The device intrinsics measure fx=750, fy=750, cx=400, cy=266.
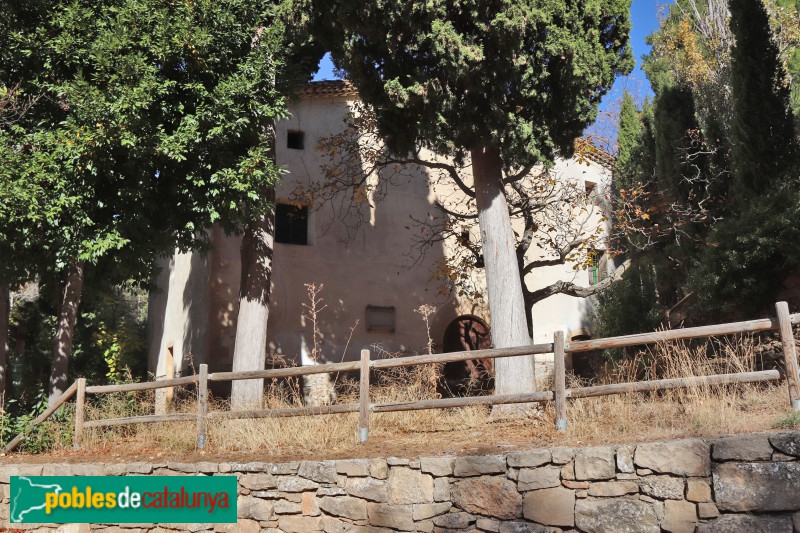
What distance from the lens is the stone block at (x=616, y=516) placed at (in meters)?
6.00

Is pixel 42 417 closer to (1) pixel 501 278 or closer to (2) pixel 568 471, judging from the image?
(1) pixel 501 278

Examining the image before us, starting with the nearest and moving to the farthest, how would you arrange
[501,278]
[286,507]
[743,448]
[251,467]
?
1. [743,448]
2. [286,507]
3. [251,467]
4. [501,278]

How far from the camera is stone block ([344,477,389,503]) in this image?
23.7 ft

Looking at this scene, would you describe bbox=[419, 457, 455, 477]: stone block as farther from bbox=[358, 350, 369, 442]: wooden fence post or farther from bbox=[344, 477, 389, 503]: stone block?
bbox=[358, 350, 369, 442]: wooden fence post

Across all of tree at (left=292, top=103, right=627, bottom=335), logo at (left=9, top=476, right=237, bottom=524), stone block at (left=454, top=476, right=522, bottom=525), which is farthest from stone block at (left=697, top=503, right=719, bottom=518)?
tree at (left=292, top=103, right=627, bottom=335)

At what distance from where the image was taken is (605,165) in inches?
715

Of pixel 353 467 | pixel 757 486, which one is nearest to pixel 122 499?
pixel 353 467

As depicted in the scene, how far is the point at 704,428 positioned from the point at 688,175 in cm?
958

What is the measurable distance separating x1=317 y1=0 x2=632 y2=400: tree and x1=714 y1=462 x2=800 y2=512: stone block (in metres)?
3.92

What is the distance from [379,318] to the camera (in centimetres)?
1545

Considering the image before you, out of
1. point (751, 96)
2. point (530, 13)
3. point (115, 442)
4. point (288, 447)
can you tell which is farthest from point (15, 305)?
point (751, 96)

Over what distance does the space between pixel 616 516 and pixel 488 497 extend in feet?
3.75

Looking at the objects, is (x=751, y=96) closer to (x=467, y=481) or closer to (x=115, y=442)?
(x=467, y=481)

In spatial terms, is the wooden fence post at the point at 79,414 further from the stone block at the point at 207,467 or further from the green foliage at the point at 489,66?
the green foliage at the point at 489,66
